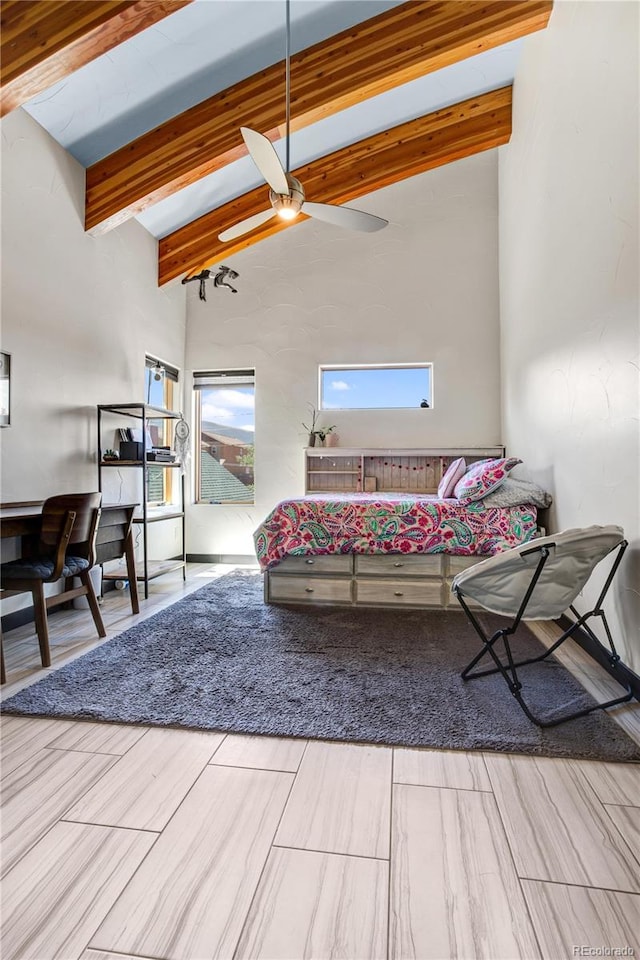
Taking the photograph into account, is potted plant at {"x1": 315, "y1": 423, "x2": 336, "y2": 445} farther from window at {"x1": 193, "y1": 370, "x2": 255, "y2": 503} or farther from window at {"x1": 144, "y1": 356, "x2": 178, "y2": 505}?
window at {"x1": 144, "y1": 356, "x2": 178, "y2": 505}

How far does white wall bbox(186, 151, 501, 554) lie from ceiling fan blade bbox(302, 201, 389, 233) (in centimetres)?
209

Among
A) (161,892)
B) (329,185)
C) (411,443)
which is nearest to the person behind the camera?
(161,892)

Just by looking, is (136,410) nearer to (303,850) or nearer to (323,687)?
(323,687)

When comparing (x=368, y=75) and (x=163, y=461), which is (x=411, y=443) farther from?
(x=368, y=75)

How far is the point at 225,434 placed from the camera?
5398mm

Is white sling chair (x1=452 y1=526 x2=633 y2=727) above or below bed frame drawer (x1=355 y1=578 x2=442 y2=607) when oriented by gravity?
above

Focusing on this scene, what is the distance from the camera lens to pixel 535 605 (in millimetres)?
2023

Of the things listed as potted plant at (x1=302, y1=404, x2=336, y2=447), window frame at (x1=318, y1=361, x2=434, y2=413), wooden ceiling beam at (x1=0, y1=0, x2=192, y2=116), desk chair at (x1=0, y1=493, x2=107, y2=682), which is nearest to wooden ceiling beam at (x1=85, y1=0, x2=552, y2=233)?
wooden ceiling beam at (x1=0, y1=0, x2=192, y2=116)

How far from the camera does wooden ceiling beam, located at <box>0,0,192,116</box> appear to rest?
2344 mm

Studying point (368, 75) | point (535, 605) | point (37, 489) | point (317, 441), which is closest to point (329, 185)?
point (368, 75)

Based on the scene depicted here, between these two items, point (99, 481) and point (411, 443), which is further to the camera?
point (411, 443)

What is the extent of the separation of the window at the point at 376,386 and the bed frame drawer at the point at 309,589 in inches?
92.0

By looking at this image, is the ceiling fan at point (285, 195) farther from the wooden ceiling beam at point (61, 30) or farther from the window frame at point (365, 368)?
the window frame at point (365, 368)

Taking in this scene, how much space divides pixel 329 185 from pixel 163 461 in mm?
3082
